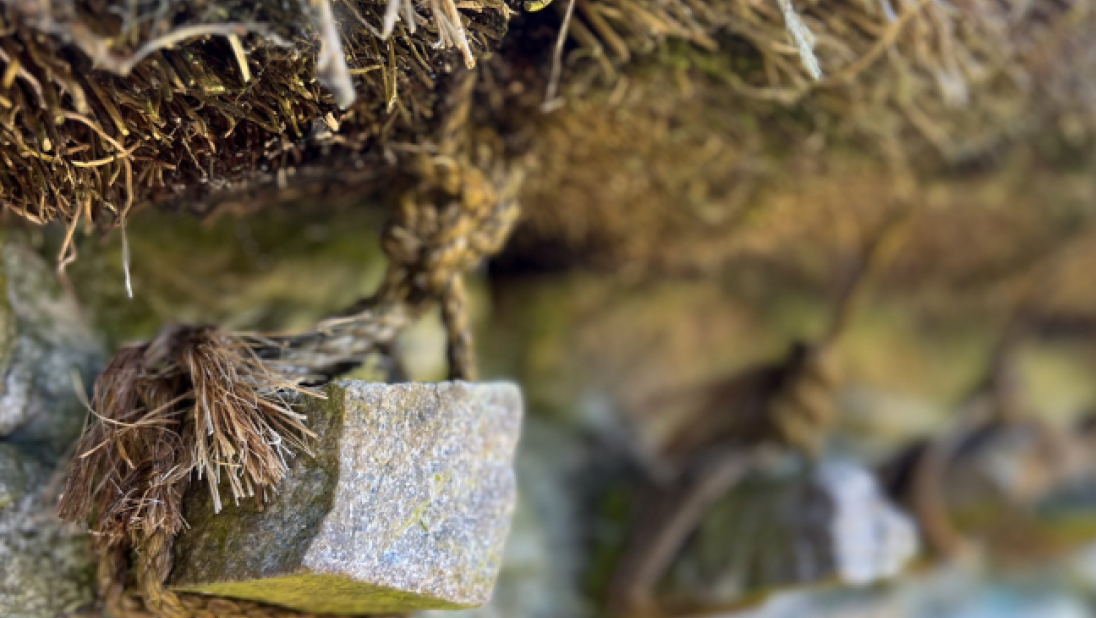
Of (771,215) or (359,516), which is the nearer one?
(359,516)

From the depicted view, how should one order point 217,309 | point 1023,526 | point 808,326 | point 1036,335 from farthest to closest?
point 1036,335
point 808,326
point 1023,526
point 217,309

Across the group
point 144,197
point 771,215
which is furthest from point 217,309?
point 771,215

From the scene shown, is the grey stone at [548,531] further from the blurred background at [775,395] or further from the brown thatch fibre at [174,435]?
the brown thatch fibre at [174,435]

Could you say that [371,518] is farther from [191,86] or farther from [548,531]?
[548,531]

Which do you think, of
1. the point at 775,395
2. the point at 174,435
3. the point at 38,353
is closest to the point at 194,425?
the point at 174,435

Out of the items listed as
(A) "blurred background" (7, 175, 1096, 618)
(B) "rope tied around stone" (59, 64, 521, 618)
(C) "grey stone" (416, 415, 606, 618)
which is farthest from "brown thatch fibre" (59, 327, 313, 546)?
(C) "grey stone" (416, 415, 606, 618)

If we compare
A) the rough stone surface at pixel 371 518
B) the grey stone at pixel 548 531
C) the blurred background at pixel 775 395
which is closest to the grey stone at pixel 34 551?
the rough stone surface at pixel 371 518

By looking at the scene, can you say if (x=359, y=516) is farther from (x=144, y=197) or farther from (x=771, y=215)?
(x=771, y=215)
